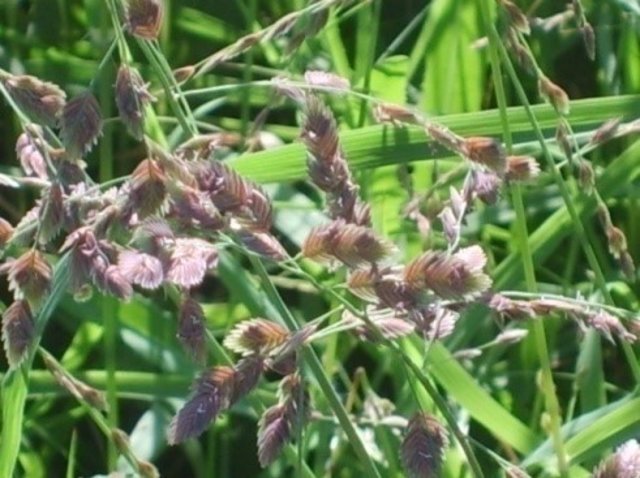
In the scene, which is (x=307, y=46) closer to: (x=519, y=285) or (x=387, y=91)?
(x=387, y=91)

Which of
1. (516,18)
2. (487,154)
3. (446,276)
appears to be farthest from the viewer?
(516,18)

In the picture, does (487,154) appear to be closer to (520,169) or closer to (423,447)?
(520,169)

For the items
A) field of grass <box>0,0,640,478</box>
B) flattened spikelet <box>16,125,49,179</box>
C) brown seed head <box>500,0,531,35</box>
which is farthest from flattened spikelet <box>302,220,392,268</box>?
brown seed head <box>500,0,531,35</box>

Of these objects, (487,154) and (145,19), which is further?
(487,154)

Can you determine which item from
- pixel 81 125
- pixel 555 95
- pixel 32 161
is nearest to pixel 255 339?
pixel 81 125

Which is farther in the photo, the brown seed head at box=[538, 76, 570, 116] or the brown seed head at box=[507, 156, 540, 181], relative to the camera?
the brown seed head at box=[538, 76, 570, 116]

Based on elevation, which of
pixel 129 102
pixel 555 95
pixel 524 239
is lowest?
pixel 524 239

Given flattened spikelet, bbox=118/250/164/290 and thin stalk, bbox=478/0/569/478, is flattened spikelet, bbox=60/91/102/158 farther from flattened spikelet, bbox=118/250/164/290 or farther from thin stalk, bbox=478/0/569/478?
thin stalk, bbox=478/0/569/478

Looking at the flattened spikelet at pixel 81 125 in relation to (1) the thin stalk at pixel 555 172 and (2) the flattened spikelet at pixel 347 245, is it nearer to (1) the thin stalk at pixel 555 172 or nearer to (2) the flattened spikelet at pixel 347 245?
(2) the flattened spikelet at pixel 347 245
